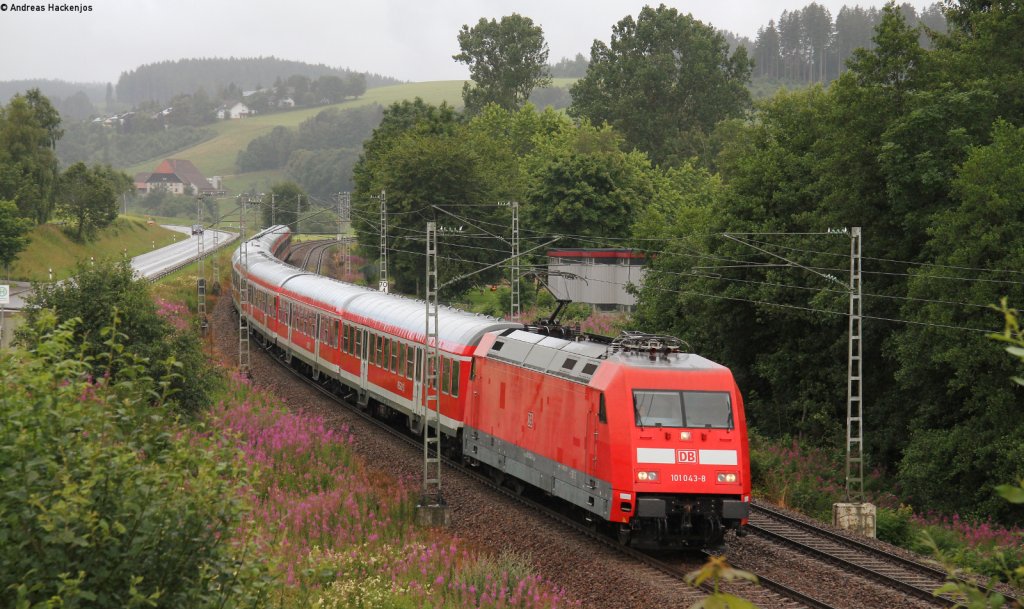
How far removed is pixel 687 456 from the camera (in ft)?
62.9

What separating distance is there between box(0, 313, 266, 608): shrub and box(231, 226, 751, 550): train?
402 inches

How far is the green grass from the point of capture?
80.2 m

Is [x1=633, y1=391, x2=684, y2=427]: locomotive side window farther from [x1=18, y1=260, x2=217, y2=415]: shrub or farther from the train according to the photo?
[x1=18, y1=260, x2=217, y2=415]: shrub

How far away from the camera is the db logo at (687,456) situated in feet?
62.8

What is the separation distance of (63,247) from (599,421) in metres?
81.4

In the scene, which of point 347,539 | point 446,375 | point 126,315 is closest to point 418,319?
point 446,375

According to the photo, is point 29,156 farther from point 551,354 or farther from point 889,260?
point 551,354

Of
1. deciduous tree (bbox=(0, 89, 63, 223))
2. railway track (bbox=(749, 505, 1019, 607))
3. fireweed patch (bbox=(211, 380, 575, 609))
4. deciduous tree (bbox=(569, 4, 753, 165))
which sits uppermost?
deciduous tree (bbox=(569, 4, 753, 165))

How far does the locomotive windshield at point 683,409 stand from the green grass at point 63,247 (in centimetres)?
4822

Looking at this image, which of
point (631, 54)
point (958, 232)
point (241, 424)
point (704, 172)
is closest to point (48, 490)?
point (241, 424)

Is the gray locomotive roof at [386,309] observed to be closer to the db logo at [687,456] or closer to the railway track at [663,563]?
the railway track at [663,563]

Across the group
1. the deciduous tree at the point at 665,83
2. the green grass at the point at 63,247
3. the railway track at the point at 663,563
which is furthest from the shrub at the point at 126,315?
the deciduous tree at the point at 665,83

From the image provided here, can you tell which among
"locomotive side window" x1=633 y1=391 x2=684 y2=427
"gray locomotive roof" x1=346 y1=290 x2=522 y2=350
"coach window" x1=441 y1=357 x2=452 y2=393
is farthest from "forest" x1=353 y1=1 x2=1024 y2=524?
"coach window" x1=441 y1=357 x2=452 y2=393

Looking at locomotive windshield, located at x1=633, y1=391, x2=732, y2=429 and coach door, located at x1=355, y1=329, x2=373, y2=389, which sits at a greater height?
locomotive windshield, located at x1=633, y1=391, x2=732, y2=429
